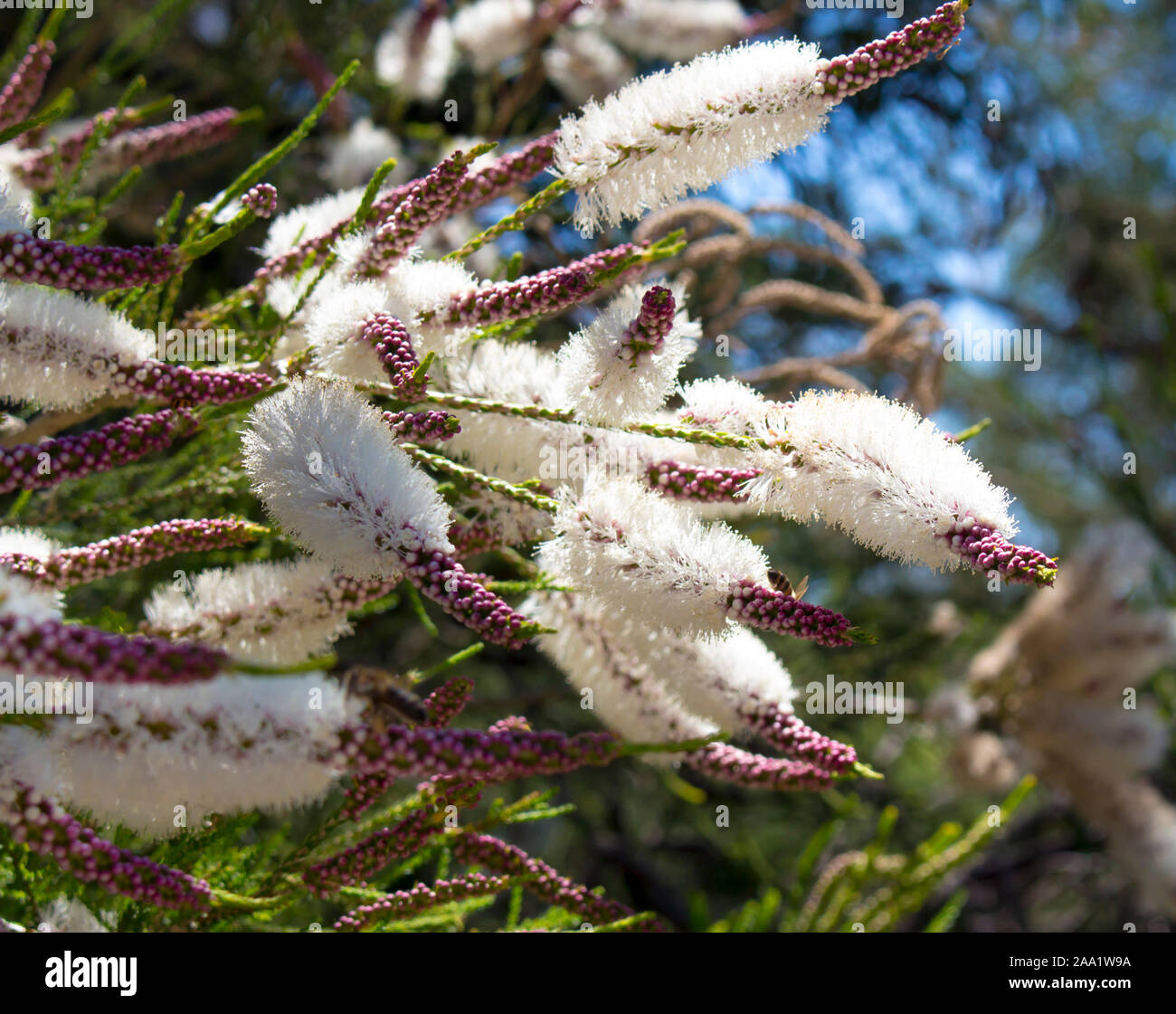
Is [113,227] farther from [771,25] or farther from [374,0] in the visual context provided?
[771,25]

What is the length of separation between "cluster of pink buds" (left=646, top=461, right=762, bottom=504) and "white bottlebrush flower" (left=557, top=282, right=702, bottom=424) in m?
0.06

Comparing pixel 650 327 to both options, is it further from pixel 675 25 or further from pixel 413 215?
pixel 675 25

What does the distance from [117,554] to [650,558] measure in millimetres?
446

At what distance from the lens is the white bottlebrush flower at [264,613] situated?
3.06 feet

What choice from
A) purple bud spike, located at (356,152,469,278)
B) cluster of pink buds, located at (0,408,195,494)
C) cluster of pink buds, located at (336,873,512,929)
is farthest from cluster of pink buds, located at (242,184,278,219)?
cluster of pink buds, located at (336,873,512,929)

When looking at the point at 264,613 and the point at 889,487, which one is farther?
the point at 264,613

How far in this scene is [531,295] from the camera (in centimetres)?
85

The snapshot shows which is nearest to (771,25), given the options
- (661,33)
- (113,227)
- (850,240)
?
(661,33)

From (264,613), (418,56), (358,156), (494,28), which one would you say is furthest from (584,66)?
(264,613)

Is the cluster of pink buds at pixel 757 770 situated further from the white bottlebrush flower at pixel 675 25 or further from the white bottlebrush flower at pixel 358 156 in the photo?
the white bottlebrush flower at pixel 675 25

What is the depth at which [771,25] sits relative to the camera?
7.06 feet

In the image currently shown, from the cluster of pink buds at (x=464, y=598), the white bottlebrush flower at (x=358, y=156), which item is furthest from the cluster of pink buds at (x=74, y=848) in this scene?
the white bottlebrush flower at (x=358, y=156)

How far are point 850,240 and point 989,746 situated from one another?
131 cm

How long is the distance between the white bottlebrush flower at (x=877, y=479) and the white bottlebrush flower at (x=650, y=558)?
6 cm
